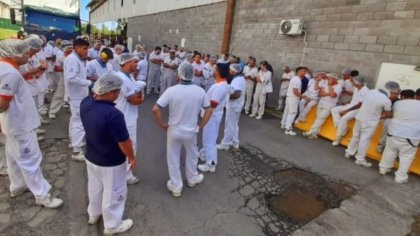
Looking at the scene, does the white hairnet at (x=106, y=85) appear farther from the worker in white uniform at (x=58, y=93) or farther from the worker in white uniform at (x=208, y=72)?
the worker in white uniform at (x=208, y=72)

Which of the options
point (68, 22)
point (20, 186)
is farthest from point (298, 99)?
point (68, 22)

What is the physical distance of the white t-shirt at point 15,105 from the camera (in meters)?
2.91

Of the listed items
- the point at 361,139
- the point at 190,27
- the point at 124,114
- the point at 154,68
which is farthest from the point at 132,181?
the point at 190,27

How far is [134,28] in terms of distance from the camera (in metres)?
26.2

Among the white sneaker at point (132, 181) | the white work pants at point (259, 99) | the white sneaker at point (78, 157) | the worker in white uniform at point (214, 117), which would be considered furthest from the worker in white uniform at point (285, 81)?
the white sneaker at point (78, 157)

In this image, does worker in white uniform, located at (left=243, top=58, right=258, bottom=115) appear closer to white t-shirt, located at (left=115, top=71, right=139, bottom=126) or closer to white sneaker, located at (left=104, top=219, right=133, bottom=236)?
white t-shirt, located at (left=115, top=71, right=139, bottom=126)

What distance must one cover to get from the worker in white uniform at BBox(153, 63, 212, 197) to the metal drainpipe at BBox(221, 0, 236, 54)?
9325mm

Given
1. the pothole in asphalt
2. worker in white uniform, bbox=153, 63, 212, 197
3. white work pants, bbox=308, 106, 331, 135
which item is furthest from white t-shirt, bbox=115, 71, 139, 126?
Answer: white work pants, bbox=308, 106, 331, 135

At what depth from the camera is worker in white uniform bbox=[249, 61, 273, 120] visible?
8820mm

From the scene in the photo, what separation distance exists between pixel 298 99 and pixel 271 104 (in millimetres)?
3223

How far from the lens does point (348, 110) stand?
6.57 metres

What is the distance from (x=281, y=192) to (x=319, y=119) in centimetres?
361

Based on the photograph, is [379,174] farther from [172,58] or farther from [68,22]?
[68,22]

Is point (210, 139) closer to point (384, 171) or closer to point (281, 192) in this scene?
point (281, 192)
